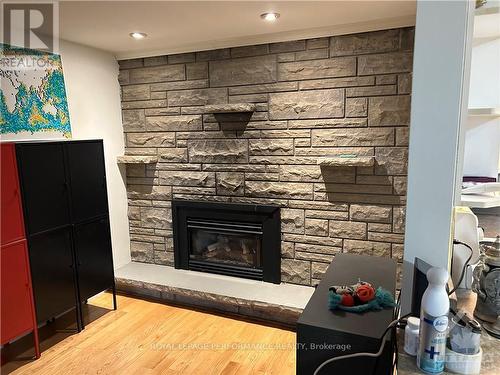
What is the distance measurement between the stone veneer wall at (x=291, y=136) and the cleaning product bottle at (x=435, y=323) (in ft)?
5.90

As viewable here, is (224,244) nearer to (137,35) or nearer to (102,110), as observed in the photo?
(102,110)

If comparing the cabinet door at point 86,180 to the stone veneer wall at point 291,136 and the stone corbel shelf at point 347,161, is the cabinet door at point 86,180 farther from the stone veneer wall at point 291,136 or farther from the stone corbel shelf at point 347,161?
the stone corbel shelf at point 347,161

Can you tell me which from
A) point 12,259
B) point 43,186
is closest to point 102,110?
point 43,186

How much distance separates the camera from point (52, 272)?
2.40 meters

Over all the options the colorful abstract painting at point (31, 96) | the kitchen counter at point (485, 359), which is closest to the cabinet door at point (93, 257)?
the colorful abstract painting at point (31, 96)

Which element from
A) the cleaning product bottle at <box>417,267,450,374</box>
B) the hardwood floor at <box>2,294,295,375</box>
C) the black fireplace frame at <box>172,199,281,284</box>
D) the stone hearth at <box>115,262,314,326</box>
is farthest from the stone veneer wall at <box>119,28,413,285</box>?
the cleaning product bottle at <box>417,267,450,374</box>

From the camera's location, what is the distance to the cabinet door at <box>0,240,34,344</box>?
2.11 metres

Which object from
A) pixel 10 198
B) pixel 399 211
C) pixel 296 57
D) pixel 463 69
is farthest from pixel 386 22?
pixel 10 198

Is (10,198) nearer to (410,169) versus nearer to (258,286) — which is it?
(258,286)

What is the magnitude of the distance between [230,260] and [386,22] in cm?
228

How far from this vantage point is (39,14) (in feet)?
7.37

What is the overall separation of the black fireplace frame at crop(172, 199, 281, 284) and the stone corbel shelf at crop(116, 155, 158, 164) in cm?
44

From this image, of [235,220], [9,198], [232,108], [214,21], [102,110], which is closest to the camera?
[9,198]

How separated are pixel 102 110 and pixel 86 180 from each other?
2.89 ft
